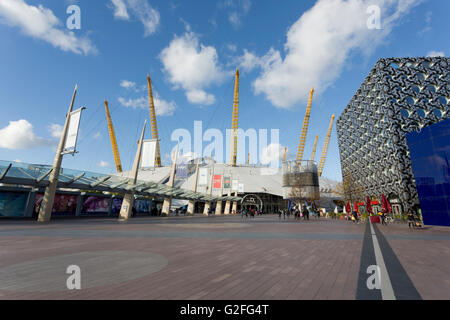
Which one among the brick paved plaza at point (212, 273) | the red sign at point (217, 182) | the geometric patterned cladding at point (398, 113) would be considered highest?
the geometric patterned cladding at point (398, 113)

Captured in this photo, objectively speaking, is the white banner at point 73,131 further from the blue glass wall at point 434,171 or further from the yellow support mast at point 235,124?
the yellow support mast at point 235,124

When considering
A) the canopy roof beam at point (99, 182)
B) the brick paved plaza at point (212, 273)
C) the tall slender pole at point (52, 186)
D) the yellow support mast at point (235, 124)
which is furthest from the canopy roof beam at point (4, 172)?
the yellow support mast at point (235, 124)

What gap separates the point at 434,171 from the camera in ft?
73.3

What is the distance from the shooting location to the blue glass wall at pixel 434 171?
21.4 meters

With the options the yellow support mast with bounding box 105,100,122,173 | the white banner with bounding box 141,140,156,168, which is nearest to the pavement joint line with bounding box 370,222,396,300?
the white banner with bounding box 141,140,156,168

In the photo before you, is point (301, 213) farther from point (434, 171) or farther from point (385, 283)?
point (385, 283)

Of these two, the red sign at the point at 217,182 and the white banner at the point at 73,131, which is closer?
the white banner at the point at 73,131

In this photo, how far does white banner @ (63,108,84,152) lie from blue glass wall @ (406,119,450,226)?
3394 cm

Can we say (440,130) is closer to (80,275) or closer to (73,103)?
(80,275)

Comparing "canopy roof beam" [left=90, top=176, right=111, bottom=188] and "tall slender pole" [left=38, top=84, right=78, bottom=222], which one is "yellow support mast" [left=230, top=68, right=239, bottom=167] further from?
"tall slender pole" [left=38, top=84, right=78, bottom=222]

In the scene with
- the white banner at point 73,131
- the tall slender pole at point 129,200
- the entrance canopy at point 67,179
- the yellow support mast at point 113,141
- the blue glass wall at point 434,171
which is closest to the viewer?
the entrance canopy at point 67,179

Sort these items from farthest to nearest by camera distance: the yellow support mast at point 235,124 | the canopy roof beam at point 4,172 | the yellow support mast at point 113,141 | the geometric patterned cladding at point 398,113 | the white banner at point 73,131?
1. the yellow support mast at point 113,141
2. the yellow support mast at point 235,124
3. the geometric patterned cladding at point 398,113
4. the white banner at point 73,131
5. the canopy roof beam at point 4,172

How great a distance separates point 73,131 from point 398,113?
5280 cm

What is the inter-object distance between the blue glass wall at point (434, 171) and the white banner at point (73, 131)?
111 feet
